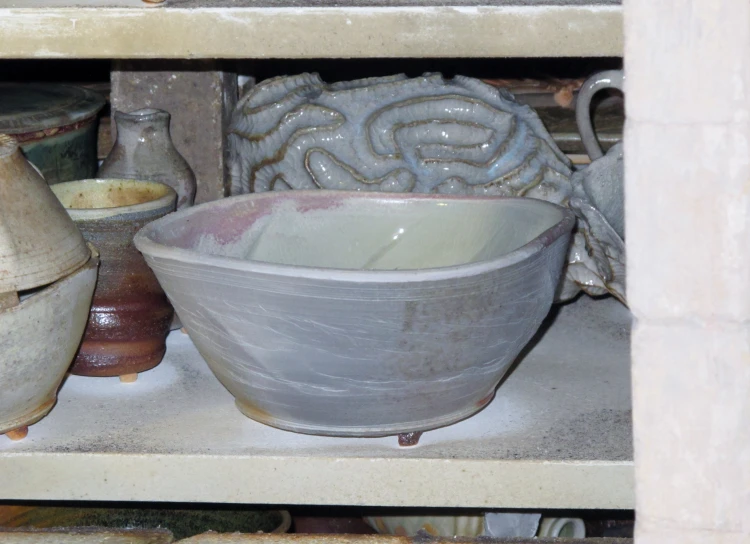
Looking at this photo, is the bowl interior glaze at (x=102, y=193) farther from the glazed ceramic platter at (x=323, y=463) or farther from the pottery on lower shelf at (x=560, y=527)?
the pottery on lower shelf at (x=560, y=527)

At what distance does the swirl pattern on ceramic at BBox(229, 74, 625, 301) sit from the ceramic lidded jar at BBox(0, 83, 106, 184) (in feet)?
0.60

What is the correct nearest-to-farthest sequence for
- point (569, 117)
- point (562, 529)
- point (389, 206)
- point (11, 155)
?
point (11, 155) < point (389, 206) < point (562, 529) < point (569, 117)

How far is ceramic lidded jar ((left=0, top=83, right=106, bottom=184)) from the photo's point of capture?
3.25 feet

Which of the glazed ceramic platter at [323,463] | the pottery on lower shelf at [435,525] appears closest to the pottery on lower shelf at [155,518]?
the pottery on lower shelf at [435,525]

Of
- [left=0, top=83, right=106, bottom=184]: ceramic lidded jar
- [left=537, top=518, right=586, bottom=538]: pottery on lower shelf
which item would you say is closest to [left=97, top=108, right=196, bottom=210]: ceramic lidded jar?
[left=0, top=83, right=106, bottom=184]: ceramic lidded jar

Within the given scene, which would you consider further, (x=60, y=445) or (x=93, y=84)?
(x=93, y=84)

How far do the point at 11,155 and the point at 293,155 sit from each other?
1.04 ft

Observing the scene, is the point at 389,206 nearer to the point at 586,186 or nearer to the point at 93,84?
the point at 586,186

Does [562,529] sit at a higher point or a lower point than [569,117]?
lower

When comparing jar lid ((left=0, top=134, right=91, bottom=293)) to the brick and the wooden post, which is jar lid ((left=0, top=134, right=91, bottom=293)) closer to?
the brick

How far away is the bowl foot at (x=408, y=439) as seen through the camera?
84 cm

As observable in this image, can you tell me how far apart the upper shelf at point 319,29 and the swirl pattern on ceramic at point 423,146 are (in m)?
0.26

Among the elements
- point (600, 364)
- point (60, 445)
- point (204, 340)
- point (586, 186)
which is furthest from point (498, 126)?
point (60, 445)

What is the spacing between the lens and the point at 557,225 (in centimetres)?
82
